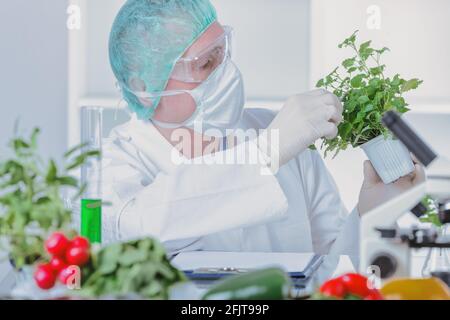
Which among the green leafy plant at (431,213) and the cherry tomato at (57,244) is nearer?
the cherry tomato at (57,244)

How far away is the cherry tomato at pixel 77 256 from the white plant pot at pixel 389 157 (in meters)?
0.72

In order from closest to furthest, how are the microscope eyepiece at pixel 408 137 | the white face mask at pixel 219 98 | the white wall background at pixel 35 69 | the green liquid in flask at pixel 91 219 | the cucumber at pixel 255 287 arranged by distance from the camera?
the cucumber at pixel 255 287, the microscope eyepiece at pixel 408 137, the green liquid in flask at pixel 91 219, the white face mask at pixel 219 98, the white wall background at pixel 35 69

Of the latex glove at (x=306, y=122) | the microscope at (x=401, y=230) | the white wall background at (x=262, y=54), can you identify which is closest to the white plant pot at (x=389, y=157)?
the latex glove at (x=306, y=122)

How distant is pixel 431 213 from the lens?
1.44 meters

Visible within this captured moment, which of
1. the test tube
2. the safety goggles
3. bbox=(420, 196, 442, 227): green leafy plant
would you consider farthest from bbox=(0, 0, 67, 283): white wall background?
bbox=(420, 196, 442, 227): green leafy plant

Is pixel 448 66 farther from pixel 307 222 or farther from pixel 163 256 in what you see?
pixel 163 256

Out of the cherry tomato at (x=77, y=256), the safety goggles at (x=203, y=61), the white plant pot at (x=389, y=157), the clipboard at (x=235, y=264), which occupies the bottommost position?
the clipboard at (x=235, y=264)

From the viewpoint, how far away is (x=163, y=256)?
1.16 meters

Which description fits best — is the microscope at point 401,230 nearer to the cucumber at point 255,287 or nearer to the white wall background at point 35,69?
the cucumber at point 255,287

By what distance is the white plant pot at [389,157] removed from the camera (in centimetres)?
162

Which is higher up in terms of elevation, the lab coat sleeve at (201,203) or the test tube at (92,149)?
the test tube at (92,149)

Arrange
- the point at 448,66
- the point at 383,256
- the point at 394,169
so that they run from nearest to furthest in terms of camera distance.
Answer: the point at 383,256, the point at 394,169, the point at 448,66
